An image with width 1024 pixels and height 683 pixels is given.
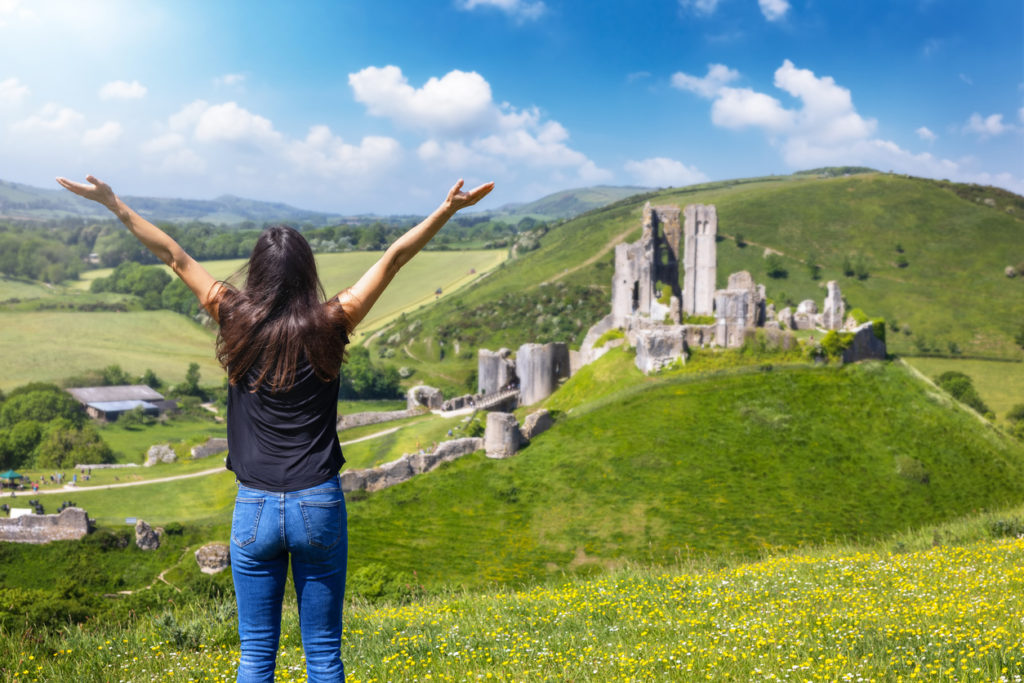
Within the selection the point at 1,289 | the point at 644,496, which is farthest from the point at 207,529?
the point at 1,289

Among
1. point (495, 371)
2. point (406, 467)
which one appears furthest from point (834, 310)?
point (406, 467)

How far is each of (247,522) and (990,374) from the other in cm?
9526

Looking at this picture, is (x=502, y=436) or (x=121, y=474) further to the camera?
(x=121, y=474)

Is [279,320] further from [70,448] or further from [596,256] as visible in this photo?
[596,256]

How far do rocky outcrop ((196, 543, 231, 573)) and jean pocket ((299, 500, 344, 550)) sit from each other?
30.4 meters

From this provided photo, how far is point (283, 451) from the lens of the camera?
172 inches

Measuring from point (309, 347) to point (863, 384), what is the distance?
40705 mm

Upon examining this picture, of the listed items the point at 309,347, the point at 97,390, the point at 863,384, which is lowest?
the point at 97,390

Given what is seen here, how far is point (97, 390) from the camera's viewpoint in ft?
301

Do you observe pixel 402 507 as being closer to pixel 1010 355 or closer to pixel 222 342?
pixel 222 342

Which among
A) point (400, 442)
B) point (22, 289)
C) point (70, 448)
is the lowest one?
point (70, 448)

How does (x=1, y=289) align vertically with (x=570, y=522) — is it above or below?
above

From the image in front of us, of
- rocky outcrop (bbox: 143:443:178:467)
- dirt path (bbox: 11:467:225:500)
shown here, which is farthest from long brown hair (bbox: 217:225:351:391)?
rocky outcrop (bbox: 143:443:178:467)

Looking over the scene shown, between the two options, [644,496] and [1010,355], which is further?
[1010,355]
